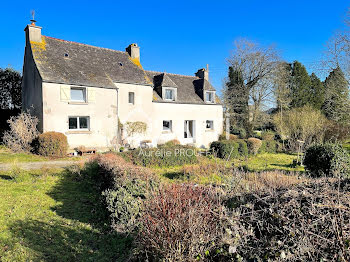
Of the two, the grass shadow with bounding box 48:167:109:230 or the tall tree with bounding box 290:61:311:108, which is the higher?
the tall tree with bounding box 290:61:311:108

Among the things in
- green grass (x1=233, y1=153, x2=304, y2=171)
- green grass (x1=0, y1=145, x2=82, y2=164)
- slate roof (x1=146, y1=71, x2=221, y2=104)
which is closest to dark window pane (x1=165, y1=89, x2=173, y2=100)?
slate roof (x1=146, y1=71, x2=221, y2=104)

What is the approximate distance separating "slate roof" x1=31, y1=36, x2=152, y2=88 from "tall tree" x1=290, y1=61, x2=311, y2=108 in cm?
2616

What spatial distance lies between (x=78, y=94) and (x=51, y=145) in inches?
176

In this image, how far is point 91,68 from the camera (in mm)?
17453

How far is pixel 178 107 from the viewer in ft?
69.5

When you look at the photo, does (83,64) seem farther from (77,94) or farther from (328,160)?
(328,160)

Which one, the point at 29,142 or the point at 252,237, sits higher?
the point at 29,142

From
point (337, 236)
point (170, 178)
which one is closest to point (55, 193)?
point (170, 178)

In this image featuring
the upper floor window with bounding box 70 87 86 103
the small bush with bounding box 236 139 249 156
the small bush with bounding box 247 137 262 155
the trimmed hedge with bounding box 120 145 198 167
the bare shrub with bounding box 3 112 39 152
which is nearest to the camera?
the trimmed hedge with bounding box 120 145 198 167

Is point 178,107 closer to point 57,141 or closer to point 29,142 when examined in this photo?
point 57,141

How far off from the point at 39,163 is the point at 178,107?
12750 mm

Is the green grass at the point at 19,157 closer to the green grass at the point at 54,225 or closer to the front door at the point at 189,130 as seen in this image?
the green grass at the point at 54,225

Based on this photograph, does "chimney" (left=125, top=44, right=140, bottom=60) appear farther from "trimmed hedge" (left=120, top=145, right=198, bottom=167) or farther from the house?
"trimmed hedge" (left=120, top=145, right=198, bottom=167)

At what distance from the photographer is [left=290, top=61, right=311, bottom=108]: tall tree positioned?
112ft
